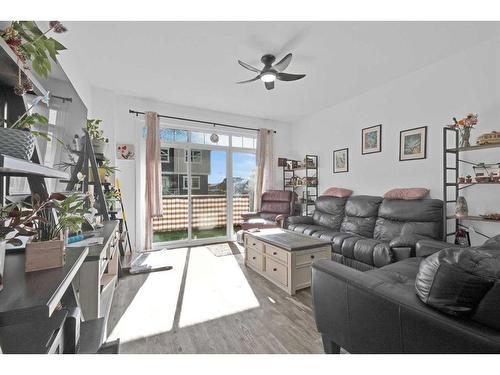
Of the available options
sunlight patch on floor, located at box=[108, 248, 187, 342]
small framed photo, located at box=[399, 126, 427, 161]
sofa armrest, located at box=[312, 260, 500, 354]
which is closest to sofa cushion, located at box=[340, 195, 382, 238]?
small framed photo, located at box=[399, 126, 427, 161]

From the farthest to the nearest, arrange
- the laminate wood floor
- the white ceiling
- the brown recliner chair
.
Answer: the brown recliner chair
the white ceiling
the laminate wood floor

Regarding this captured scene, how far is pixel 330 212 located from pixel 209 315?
2633mm

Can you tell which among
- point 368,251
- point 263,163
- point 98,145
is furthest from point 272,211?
point 98,145

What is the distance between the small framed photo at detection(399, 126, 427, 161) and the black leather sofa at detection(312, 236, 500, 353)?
69.8 inches

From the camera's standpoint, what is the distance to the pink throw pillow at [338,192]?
382cm

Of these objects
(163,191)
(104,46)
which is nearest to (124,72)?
(104,46)

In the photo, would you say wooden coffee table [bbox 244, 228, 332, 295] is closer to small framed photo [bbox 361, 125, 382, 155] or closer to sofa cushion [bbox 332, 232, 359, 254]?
sofa cushion [bbox 332, 232, 359, 254]

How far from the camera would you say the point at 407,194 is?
291 centimetres

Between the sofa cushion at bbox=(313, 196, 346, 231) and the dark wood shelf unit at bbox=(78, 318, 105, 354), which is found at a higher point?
the sofa cushion at bbox=(313, 196, 346, 231)

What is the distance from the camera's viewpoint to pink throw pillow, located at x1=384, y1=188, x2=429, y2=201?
2801 mm

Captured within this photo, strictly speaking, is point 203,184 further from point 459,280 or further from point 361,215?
point 459,280

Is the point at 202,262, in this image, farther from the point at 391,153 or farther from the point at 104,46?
the point at 391,153

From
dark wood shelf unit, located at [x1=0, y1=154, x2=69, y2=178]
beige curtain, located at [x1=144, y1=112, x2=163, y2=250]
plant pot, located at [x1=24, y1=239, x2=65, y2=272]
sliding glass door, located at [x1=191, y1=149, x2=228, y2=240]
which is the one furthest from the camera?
sliding glass door, located at [x1=191, y1=149, x2=228, y2=240]
